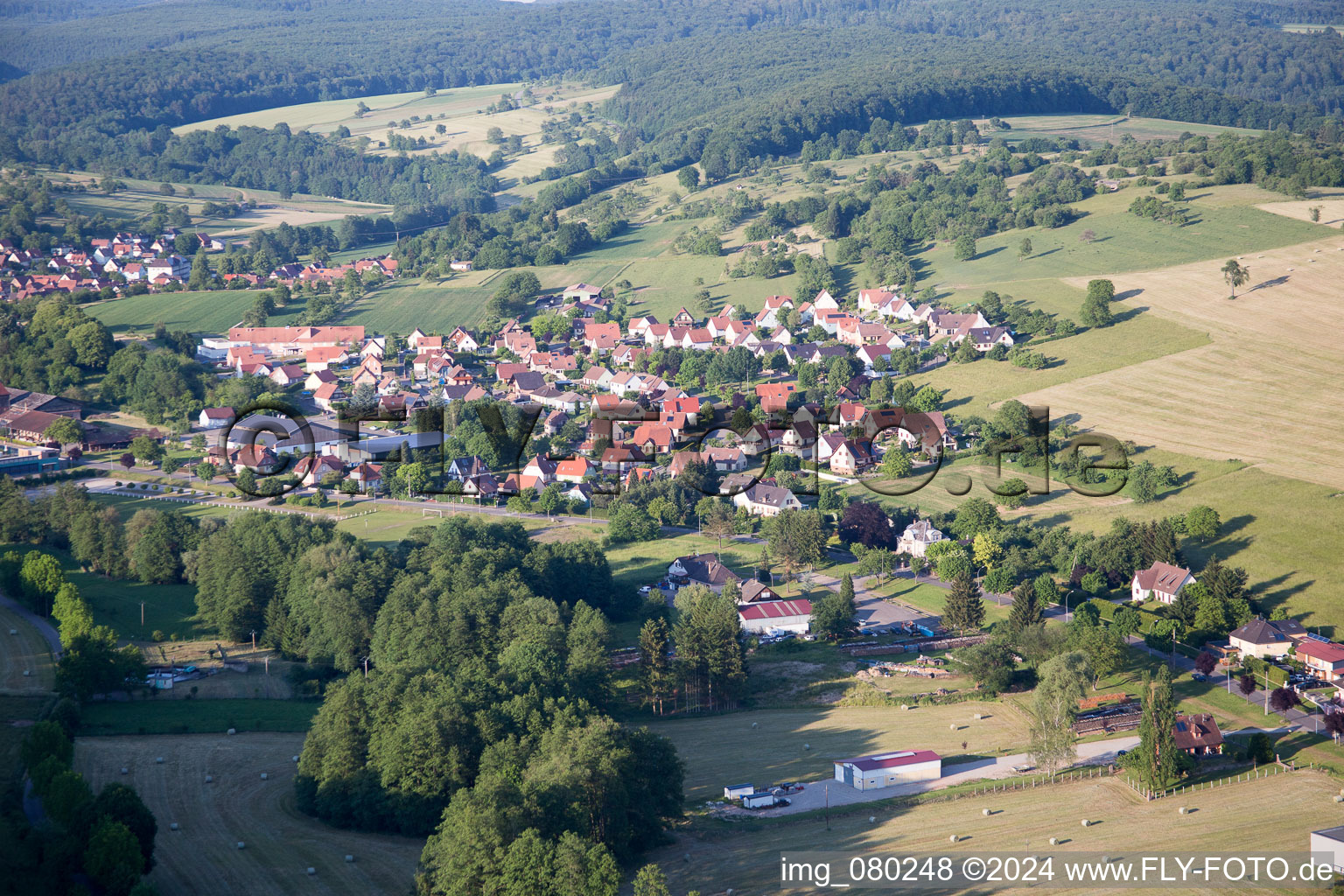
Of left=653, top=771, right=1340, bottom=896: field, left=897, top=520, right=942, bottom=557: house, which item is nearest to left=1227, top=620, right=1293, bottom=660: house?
left=653, top=771, right=1340, bottom=896: field

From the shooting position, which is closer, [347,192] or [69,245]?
[69,245]

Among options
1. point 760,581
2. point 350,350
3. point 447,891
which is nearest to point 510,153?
point 350,350

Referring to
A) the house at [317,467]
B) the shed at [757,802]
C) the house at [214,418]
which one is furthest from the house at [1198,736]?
the house at [214,418]

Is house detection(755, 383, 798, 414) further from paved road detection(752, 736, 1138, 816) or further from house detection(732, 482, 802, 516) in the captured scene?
paved road detection(752, 736, 1138, 816)

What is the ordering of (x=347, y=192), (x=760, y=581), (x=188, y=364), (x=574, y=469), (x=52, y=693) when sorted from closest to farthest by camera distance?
(x=52, y=693)
(x=760, y=581)
(x=574, y=469)
(x=188, y=364)
(x=347, y=192)

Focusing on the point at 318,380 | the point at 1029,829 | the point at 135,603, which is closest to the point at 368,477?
the point at 135,603

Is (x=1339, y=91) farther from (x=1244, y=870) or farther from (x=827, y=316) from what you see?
(x=1244, y=870)

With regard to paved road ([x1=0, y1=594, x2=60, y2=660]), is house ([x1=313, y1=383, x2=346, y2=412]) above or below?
below
